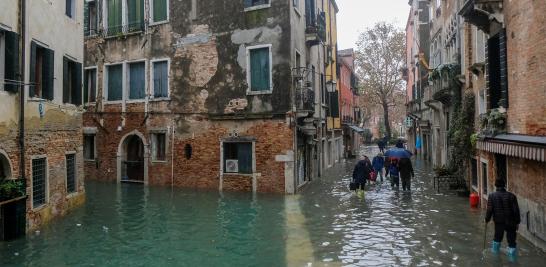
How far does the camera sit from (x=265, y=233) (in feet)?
32.5

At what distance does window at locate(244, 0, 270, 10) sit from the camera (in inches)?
635

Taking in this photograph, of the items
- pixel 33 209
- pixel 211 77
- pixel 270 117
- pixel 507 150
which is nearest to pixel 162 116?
pixel 211 77

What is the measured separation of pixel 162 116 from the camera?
1805cm

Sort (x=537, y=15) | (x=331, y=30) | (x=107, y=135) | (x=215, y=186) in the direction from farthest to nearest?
(x=331, y=30) → (x=107, y=135) → (x=215, y=186) → (x=537, y=15)

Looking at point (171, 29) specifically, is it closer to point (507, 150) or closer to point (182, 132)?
point (182, 132)

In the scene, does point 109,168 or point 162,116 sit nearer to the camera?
point 162,116

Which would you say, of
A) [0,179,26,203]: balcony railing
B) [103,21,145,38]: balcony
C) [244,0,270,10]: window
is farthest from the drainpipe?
[103,21,145,38]: balcony

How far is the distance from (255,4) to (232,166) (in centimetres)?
643

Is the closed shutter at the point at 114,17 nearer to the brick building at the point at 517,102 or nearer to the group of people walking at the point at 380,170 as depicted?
the group of people walking at the point at 380,170

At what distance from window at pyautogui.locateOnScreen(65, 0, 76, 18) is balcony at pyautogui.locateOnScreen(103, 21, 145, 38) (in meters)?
5.61

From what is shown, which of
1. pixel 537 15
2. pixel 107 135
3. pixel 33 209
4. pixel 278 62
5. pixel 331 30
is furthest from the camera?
pixel 331 30

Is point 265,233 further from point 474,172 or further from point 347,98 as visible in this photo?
point 347,98

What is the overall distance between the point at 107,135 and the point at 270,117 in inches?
322

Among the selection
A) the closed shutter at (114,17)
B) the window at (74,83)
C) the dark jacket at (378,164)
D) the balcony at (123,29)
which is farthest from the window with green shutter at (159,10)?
the dark jacket at (378,164)
